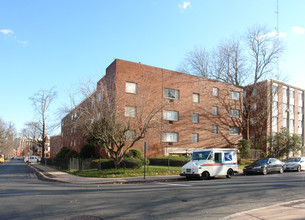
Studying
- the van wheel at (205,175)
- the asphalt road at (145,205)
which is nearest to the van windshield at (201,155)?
the van wheel at (205,175)

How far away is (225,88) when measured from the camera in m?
36.7

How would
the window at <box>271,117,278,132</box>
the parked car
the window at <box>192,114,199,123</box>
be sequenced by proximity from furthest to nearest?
the window at <box>271,117,278,132</box> → the window at <box>192,114,199,123</box> → the parked car

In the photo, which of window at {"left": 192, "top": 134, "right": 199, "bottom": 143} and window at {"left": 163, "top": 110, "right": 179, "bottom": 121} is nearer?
window at {"left": 163, "top": 110, "right": 179, "bottom": 121}

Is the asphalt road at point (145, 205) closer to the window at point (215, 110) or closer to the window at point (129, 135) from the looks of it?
the window at point (129, 135)

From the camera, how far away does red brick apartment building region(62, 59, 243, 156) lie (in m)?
27.6

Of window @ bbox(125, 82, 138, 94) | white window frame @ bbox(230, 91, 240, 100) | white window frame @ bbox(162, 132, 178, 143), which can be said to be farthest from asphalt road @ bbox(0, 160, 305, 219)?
white window frame @ bbox(230, 91, 240, 100)

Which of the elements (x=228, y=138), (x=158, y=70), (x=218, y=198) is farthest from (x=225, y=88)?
(x=218, y=198)

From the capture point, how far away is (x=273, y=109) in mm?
43875

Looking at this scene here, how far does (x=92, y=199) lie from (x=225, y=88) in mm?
30798

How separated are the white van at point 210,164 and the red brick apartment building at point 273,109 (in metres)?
21.5

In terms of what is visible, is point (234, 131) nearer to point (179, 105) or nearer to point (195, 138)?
point (195, 138)

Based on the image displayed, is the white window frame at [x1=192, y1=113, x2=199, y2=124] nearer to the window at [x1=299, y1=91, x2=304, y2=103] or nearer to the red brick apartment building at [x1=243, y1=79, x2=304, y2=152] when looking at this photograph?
the red brick apartment building at [x1=243, y1=79, x2=304, y2=152]

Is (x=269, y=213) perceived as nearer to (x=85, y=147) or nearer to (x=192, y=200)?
(x=192, y=200)

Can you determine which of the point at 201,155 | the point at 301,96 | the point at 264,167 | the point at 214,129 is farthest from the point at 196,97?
the point at 301,96
